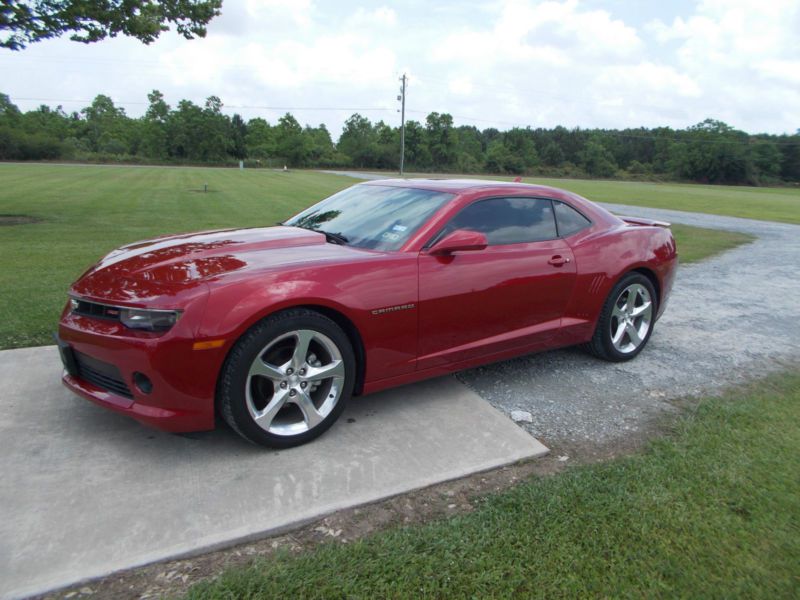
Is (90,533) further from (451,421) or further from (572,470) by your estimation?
(572,470)

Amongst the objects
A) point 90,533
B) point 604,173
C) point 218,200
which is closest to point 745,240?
point 90,533

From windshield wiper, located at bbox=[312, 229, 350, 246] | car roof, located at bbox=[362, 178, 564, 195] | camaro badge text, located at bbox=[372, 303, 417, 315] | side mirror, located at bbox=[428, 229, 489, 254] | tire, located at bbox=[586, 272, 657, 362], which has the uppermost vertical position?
car roof, located at bbox=[362, 178, 564, 195]

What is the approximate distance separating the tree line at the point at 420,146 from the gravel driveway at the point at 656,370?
7124 centimetres

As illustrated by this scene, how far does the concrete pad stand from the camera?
7.57 feet

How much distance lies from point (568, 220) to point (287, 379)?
257 cm

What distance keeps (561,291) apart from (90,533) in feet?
10.5

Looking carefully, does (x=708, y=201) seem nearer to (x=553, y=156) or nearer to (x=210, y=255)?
(x=210, y=255)

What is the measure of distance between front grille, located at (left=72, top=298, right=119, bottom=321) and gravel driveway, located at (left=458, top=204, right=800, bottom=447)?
2.37 metres

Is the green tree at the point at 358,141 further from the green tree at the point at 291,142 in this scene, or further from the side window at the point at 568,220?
the side window at the point at 568,220

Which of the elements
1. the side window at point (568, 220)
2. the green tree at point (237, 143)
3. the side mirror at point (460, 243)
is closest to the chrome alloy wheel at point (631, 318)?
the side window at point (568, 220)

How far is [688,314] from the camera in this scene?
622 cm

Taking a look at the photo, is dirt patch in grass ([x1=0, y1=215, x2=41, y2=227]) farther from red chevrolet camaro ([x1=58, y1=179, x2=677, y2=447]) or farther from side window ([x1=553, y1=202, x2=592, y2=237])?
side window ([x1=553, y1=202, x2=592, y2=237])

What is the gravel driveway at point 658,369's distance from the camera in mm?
3674

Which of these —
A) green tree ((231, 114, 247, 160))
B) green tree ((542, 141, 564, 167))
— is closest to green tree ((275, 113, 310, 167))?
green tree ((231, 114, 247, 160))
